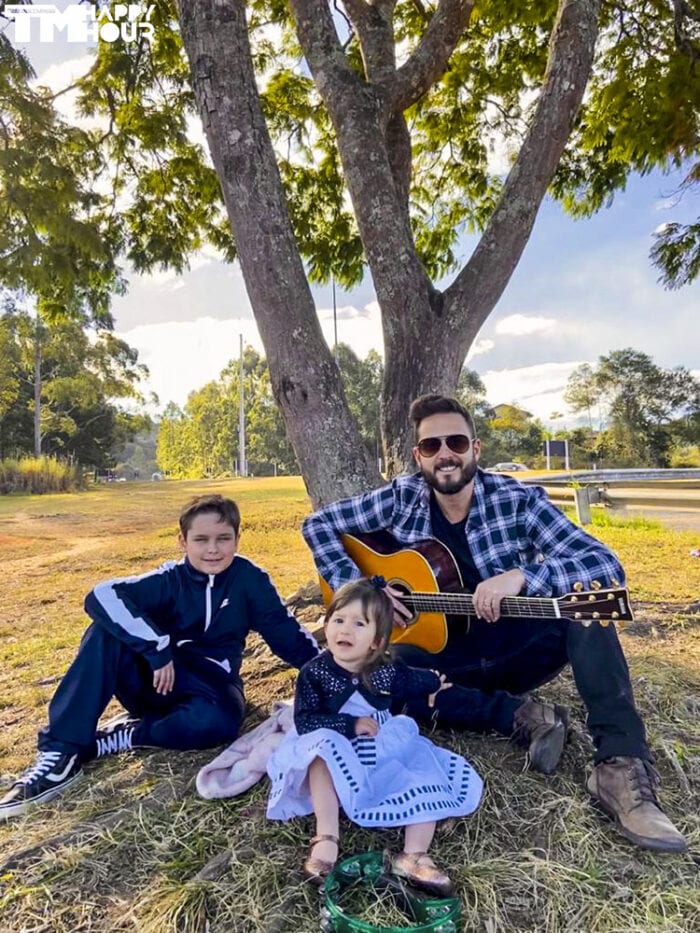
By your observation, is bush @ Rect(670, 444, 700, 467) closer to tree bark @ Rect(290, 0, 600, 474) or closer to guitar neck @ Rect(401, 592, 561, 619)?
tree bark @ Rect(290, 0, 600, 474)

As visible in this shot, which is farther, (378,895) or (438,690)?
(438,690)

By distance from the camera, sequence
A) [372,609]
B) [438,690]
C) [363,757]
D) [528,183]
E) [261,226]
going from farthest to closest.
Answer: [528,183]
[261,226]
[438,690]
[372,609]
[363,757]

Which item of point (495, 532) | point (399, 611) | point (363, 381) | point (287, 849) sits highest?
point (363, 381)

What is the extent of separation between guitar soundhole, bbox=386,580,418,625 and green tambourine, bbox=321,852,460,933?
3.21 feet

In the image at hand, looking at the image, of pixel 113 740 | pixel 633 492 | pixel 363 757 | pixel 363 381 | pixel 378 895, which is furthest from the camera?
pixel 363 381

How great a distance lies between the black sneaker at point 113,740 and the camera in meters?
2.52

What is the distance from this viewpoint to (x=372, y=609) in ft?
6.63

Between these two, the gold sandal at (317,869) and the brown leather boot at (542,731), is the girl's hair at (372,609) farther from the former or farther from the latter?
the brown leather boot at (542,731)

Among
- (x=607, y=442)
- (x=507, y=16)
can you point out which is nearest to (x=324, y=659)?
(x=507, y=16)

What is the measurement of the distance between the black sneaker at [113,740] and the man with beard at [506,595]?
1.02m

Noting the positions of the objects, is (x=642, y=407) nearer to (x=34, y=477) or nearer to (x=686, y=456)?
(x=686, y=456)

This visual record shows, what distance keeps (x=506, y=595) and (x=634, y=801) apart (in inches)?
28.3

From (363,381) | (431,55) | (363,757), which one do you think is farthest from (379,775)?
(363,381)

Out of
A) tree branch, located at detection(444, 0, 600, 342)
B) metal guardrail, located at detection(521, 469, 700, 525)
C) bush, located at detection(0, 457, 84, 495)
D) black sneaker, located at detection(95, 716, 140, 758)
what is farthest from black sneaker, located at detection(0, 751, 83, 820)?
bush, located at detection(0, 457, 84, 495)
